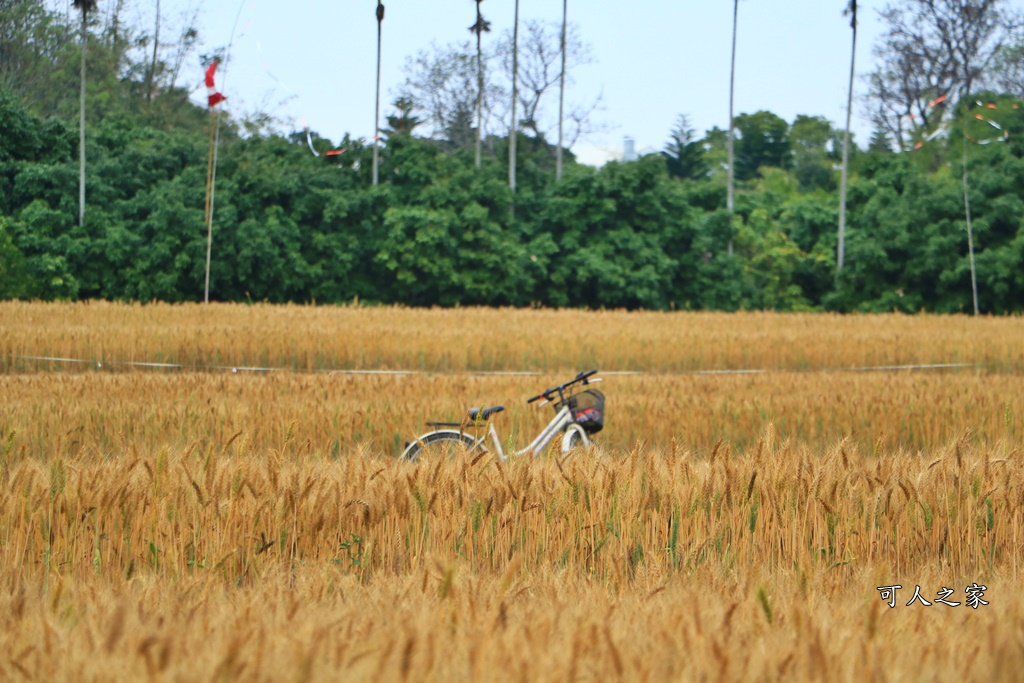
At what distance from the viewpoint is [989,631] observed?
87.0 inches

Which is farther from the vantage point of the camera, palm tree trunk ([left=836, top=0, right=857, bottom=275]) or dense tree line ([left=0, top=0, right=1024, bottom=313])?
palm tree trunk ([left=836, top=0, right=857, bottom=275])

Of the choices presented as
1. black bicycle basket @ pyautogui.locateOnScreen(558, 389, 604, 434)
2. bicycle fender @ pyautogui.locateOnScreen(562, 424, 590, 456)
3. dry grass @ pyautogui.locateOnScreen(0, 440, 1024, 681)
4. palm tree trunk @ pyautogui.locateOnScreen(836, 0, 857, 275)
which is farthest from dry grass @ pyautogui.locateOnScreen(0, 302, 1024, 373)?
palm tree trunk @ pyautogui.locateOnScreen(836, 0, 857, 275)

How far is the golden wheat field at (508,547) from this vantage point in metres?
2.10

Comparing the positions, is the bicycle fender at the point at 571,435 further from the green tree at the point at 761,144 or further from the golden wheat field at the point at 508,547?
the green tree at the point at 761,144

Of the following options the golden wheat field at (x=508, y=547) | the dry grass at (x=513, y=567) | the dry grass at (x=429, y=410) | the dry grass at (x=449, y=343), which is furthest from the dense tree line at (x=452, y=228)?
the dry grass at (x=513, y=567)

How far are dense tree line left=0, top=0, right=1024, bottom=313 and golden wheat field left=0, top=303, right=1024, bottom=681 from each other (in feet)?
77.9

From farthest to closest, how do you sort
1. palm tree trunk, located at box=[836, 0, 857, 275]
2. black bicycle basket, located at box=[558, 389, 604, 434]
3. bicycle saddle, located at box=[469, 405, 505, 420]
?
1. palm tree trunk, located at box=[836, 0, 857, 275]
2. black bicycle basket, located at box=[558, 389, 604, 434]
3. bicycle saddle, located at box=[469, 405, 505, 420]

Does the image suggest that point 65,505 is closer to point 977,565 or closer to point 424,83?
point 977,565

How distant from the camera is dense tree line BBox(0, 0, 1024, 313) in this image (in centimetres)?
3309

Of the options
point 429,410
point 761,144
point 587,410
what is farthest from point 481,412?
point 761,144

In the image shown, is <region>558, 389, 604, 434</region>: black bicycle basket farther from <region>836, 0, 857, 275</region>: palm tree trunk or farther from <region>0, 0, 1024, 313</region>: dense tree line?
<region>836, 0, 857, 275</region>: palm tree trunk

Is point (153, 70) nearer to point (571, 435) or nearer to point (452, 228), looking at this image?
point (452, 228)

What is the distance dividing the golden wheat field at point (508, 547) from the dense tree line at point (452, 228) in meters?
23.8

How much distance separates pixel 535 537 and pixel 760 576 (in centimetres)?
114
